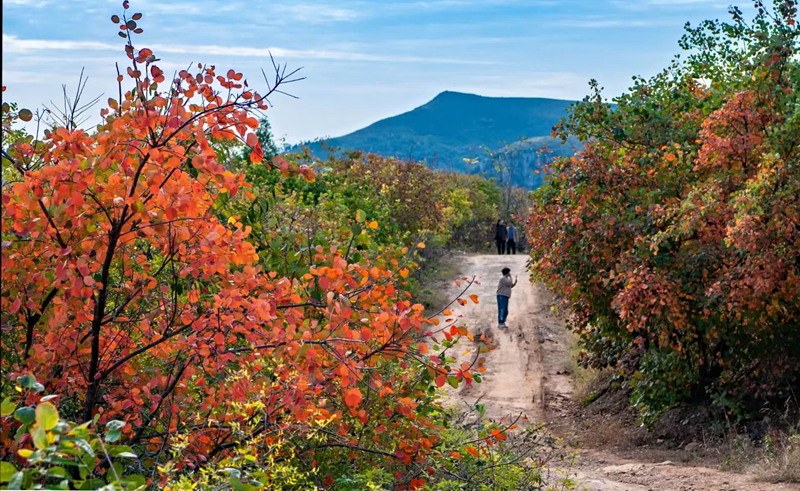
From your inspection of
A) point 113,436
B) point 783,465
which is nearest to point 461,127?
point 783,465

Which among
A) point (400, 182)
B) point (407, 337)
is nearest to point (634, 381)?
point (407, 337)

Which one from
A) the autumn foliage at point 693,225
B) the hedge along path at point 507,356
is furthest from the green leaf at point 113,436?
the autumn foliage at point 693,225

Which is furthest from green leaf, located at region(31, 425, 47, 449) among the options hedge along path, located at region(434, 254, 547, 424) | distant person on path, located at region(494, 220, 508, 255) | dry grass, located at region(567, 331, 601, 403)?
distant person on path, located at region(494, 220, 508, 255)

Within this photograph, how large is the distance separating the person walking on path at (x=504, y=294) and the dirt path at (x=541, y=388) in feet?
0.81

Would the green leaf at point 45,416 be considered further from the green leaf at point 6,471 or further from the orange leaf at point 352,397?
the orange leaf at point 352,397

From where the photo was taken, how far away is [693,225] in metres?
8.52

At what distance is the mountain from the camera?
522 feet

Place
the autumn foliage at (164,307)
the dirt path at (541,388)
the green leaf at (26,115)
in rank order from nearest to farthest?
the autumn foliage at (164,307)
the green leaf at (26,115)
the dirt path at (541,388)

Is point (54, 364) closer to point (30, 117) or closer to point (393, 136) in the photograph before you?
point (30, 117)

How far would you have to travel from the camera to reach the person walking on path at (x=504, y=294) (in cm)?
1725

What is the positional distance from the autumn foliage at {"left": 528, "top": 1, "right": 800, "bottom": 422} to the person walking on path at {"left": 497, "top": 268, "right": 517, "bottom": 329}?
192 inches

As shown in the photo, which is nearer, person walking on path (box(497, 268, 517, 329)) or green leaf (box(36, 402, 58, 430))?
green leaf (box(36, 402, 58, 430))

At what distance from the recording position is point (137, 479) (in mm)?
2840

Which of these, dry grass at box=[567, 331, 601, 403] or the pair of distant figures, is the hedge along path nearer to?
dry grass at box=[567, 331, 601, 403]
